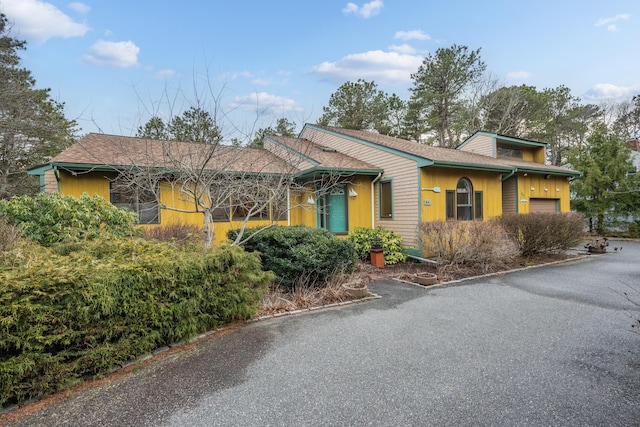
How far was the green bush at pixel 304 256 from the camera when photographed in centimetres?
629

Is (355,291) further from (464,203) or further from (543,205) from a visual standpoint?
(543,205)

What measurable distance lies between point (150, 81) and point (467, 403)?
6447 mm

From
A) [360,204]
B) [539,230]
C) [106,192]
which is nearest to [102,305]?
[106,192]

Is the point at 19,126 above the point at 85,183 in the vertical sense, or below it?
above

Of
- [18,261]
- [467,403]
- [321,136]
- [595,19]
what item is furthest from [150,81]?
[595,19]

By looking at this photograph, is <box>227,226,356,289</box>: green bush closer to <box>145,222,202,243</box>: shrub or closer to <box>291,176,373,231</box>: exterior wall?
<box>145,222,202,243</box>: shrub

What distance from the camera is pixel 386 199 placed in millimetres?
11094

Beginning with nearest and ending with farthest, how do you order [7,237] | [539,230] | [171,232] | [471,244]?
[7,237], [471,244], [171,232], [539,230]

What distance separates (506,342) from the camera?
3.91 metres

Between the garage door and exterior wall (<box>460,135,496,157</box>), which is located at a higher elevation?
exterior wall (<box>460,135,496,157</box>)

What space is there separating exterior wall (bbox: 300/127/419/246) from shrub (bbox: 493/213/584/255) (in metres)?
2.50

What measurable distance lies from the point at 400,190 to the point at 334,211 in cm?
232

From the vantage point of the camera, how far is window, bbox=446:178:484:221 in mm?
10555

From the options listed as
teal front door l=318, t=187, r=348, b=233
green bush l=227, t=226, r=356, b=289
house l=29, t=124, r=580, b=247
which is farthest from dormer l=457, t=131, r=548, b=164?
green bush l=227, t=226, r=356, b=289
